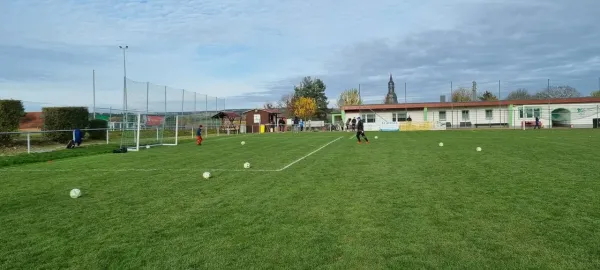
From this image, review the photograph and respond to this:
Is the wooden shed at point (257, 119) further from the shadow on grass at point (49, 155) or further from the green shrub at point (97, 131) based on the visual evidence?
the shadow on grass at point (49, 155)

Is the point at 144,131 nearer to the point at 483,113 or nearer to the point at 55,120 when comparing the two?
the point at 55,120

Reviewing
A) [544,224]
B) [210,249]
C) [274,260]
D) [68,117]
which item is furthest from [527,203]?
[68,117]

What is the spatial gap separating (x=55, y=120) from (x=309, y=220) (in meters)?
26.9

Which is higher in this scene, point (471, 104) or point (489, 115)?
point (471, 104)

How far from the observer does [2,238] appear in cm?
545

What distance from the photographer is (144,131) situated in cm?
2389

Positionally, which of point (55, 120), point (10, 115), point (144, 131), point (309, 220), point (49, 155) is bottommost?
point (309, 220)

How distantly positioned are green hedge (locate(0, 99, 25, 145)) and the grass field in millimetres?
15627

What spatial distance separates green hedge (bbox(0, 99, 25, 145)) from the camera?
77.0 feet

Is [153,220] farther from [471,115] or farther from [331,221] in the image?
[471,115]

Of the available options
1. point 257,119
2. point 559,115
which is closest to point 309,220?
point 257,119

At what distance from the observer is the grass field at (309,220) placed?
4496mm

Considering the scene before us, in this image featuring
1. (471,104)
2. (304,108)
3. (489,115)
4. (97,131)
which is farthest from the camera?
(304,108)

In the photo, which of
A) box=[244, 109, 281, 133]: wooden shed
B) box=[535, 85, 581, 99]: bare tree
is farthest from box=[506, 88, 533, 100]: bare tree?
box=[244, 109, 281, 133]: wooden shed
